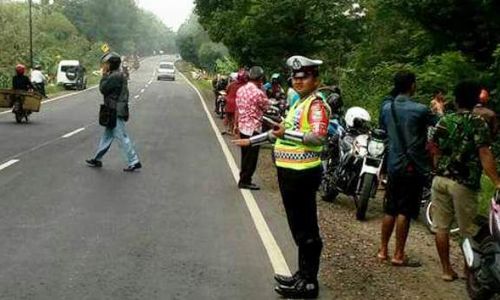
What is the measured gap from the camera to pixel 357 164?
9.00 meters

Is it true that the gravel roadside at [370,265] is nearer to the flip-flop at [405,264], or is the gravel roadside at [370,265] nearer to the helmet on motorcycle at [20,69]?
the flip-flop at [405,264]

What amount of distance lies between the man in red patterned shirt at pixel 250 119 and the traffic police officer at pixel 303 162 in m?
5.11

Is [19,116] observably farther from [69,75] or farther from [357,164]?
[69,75]

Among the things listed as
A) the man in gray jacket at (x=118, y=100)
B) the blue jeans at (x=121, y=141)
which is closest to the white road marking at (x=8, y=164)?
the blue jeans at (x=121, y=141)

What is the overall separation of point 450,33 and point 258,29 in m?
11.2

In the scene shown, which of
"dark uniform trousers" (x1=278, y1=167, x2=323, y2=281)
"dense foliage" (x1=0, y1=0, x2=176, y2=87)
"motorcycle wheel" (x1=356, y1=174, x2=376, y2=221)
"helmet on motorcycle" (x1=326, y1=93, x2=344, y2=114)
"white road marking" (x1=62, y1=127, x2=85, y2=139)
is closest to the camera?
"dark uniform trousers" (x1=278, y1=167, x2=323, y2=281)

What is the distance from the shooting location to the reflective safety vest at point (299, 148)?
5.34m

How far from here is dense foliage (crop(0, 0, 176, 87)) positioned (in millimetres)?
49781

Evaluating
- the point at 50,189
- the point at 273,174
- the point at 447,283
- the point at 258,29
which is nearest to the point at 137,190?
the point at 50,189

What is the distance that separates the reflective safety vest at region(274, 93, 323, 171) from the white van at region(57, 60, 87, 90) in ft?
144

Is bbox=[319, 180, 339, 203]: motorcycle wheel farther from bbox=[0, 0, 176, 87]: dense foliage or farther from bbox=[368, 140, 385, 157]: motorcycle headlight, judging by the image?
bbox=[0, 0, 176, 87]: dense foliage

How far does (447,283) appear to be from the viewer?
6.11 metres

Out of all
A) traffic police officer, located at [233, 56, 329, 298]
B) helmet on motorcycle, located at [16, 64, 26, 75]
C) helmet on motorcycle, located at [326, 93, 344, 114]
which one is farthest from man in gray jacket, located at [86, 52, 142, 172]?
helmet on motorcycle, located at [16, 64, 26, 75]

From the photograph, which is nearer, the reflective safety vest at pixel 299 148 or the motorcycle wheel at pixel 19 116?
the reflective safety vest at pixel 299 148
